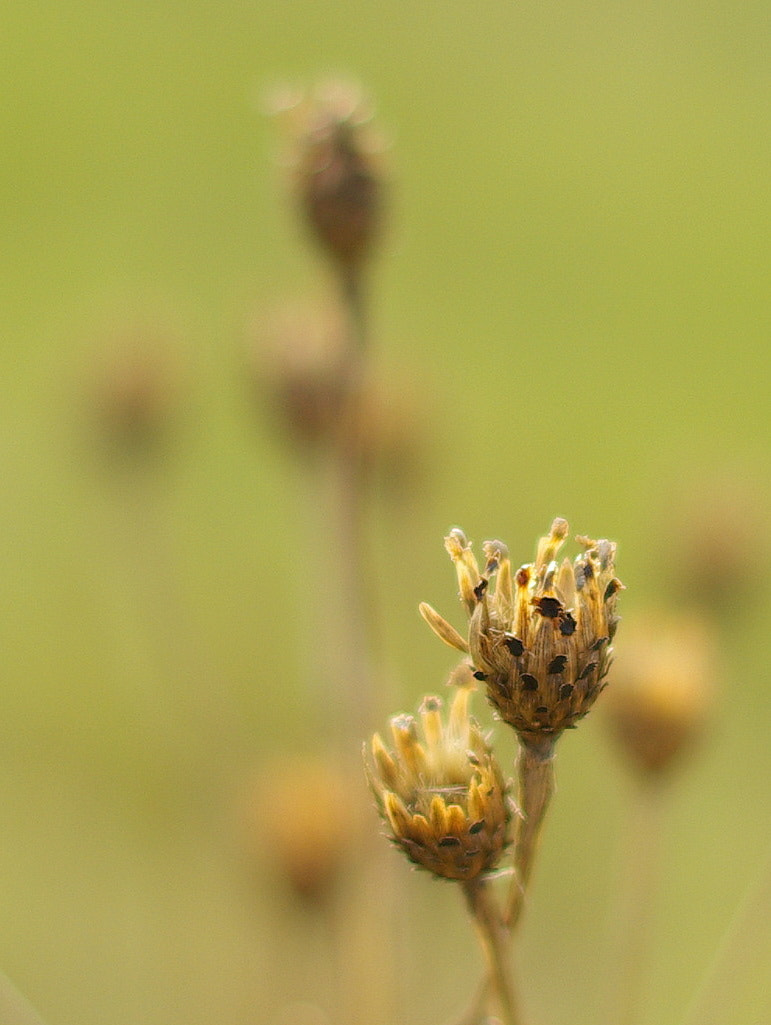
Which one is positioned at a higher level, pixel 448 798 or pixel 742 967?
pixel 448 798

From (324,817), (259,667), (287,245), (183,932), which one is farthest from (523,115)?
(324,817)

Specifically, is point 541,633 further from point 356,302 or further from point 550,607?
point 356,302

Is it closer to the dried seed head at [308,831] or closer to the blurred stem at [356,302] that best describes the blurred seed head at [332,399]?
the blurred stem at [356,302]

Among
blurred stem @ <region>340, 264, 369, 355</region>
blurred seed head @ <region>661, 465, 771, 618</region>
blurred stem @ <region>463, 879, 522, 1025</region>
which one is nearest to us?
blurred stem @ <region>463, 879, 522, 1025</region>

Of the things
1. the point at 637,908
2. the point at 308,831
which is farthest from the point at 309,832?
the point at 637,908

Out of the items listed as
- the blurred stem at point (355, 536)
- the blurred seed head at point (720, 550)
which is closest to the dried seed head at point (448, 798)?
the blurred stem at point (355, 536)

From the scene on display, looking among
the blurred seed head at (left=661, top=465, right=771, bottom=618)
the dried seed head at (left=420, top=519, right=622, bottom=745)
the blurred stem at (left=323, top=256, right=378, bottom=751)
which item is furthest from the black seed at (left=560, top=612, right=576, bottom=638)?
the blurred seed head at (left=661, top=465, right=771, bottom=618)

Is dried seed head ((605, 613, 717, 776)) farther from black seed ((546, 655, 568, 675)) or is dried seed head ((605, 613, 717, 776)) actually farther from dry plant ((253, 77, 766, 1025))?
black seed ((546, 655, 568, 675))
